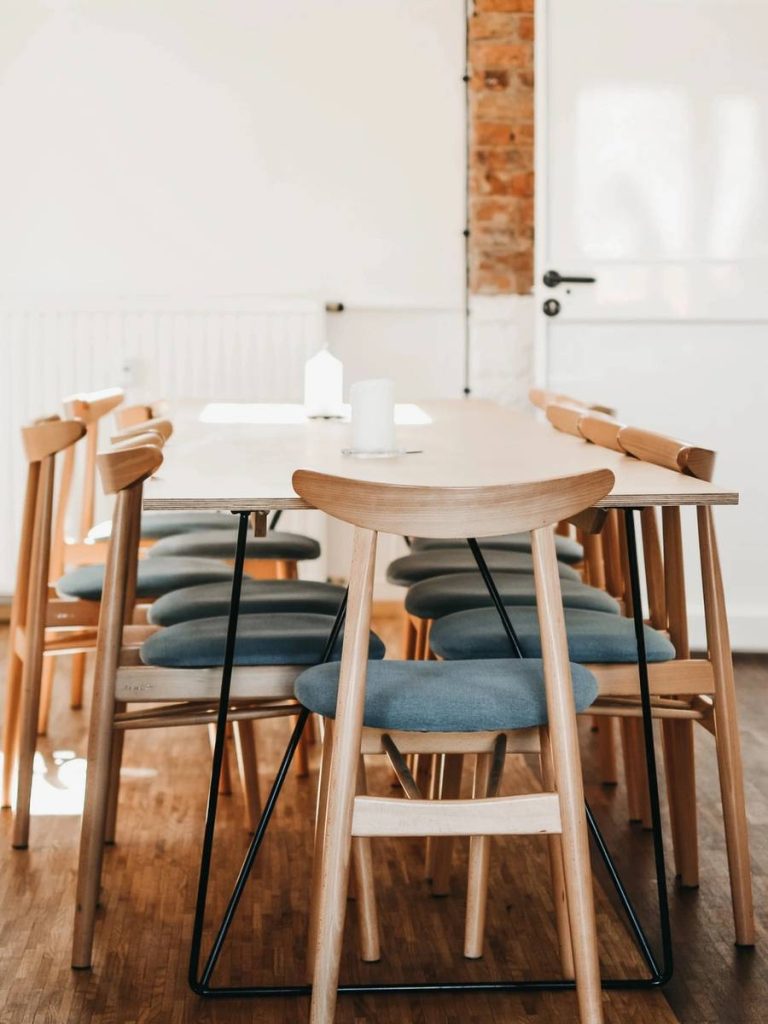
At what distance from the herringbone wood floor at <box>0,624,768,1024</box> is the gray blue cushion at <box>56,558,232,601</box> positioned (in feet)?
1.50

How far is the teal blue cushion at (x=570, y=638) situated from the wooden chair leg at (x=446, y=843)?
9.2 inches

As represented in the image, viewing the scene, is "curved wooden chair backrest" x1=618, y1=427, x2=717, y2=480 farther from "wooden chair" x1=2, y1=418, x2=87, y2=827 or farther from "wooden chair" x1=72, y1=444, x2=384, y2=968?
"wooden chair" x1=2, y1=418, x2=87, y2=827

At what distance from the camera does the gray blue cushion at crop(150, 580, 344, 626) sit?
2629 millimetres

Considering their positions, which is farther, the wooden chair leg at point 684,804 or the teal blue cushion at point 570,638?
the wooden chair leg at point 684,804

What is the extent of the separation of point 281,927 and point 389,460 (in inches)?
33.7

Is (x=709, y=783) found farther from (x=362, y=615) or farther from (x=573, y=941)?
(x=362, y=615)

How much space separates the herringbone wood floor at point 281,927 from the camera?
2.07 metres

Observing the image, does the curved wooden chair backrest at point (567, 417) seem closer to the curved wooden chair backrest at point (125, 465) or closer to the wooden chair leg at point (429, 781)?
the wooden chair leg at point (429, 781)

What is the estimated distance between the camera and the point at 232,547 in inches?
135

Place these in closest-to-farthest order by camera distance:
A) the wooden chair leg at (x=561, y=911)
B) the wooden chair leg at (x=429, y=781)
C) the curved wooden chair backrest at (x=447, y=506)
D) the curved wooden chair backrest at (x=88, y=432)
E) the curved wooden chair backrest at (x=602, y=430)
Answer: the curved wooden chair backrest at (x=447, y=506) < the wooden chair leg at (x=561, y=911) < the wooden chair leg at (x=429, y=781) < the curved wooden chair backrest at (x=602, y=430) < the curved wooden chair backrest at (x=88, y=432)

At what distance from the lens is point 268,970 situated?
219 cm

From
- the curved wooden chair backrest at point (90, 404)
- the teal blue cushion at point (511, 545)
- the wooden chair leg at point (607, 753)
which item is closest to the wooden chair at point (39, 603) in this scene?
the curved wooden chair backrest at point (90, 404)


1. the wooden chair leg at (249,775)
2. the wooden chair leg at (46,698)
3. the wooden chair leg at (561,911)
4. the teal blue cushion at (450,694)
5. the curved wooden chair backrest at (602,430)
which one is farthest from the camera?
the wooden chair leg at (46,698)

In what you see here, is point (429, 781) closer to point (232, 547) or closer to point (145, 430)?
point (232, 547)
